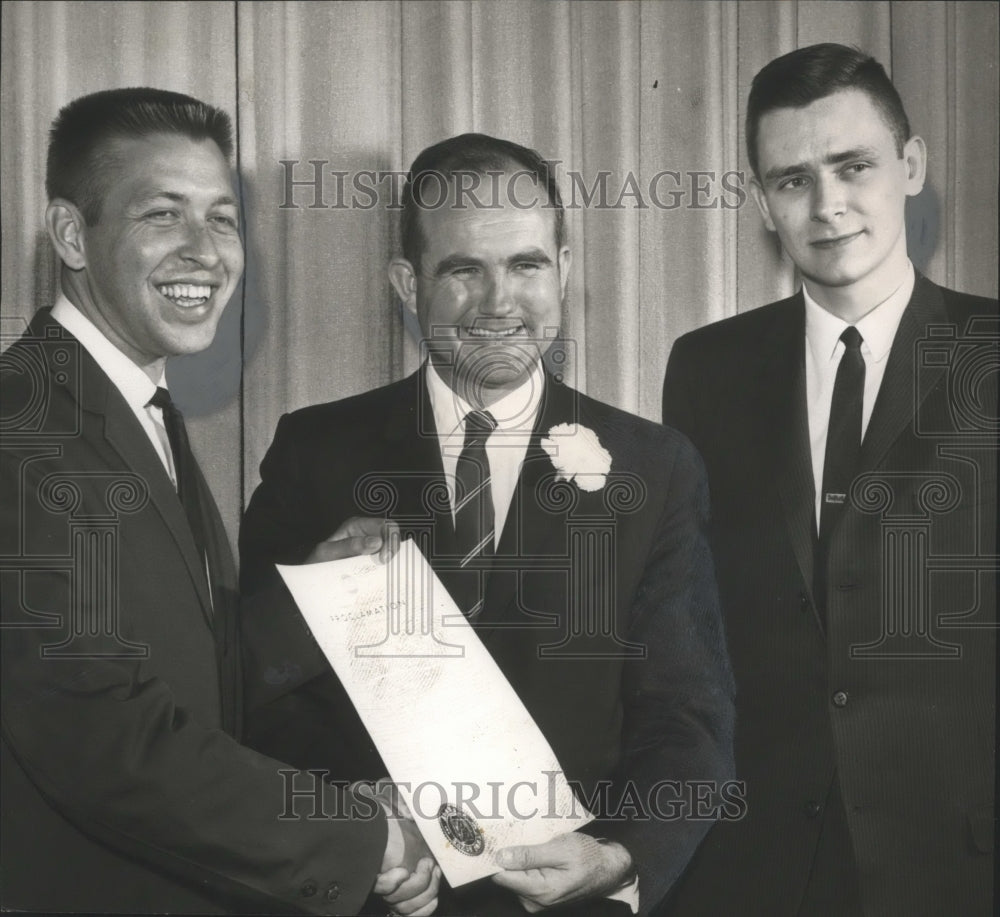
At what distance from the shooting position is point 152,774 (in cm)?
207

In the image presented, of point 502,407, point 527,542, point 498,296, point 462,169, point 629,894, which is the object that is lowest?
point 629,894

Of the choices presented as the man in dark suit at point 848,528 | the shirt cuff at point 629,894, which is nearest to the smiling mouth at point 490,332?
the man in dark suit at point 848,528

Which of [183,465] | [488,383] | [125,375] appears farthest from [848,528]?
[125,375]

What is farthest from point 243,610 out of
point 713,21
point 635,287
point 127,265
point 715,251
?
point 713,21

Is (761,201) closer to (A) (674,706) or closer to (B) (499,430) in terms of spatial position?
(B) (499,430)

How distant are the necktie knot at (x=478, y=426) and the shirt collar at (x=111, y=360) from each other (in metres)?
0.61

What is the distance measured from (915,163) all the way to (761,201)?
304 mm

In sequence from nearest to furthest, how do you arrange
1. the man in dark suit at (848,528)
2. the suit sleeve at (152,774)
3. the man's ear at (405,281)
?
the suit sleeve at (152,774), the man in dark suit at (848,528), the man's ear at (405,281)

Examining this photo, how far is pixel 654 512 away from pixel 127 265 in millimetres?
1117

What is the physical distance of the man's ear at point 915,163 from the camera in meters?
2.26

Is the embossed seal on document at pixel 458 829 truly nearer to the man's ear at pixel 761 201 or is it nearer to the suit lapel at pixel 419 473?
the suit lapel at pixel 419 473

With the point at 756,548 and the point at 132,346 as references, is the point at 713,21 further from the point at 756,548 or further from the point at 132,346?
the point at 132,346

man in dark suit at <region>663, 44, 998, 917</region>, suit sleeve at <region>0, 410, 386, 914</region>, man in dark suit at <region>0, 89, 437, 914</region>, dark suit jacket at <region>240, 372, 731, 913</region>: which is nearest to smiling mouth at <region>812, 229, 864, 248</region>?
man in dark suit at <region>663, 44, 998, 917</region>

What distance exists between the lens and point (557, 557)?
2.23 meters
